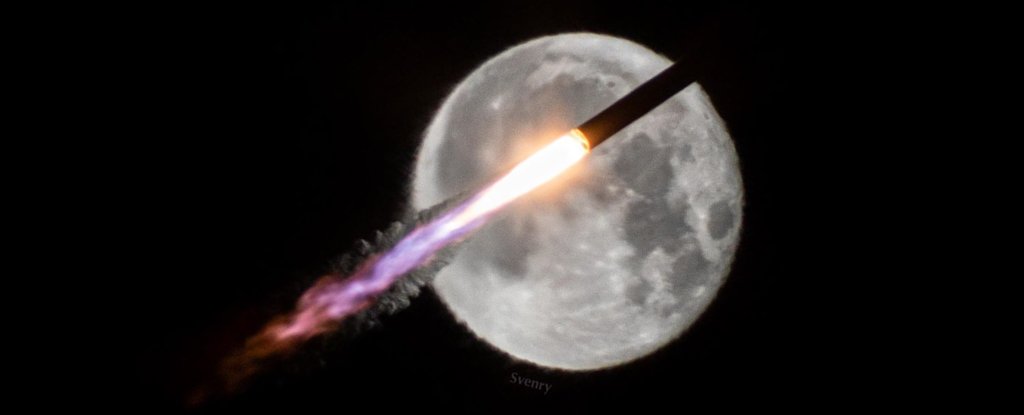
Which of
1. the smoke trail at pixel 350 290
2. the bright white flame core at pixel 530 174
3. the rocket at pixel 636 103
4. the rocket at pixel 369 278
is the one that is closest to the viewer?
the rocket at pixel 636 103

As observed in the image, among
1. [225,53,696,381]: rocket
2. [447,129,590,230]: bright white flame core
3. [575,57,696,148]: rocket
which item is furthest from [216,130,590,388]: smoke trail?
[575,57,696,148]: rocket

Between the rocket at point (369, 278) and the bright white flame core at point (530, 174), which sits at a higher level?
the rocket at point (369, 278)

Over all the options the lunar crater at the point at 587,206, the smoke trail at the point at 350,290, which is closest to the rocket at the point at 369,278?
the smoke trail at the point at 350,290

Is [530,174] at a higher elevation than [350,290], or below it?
below

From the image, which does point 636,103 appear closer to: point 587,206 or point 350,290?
point 587,206

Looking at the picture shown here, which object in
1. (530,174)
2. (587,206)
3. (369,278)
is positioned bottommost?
(587,206)

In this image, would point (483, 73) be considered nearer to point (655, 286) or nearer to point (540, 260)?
point (540, 260)

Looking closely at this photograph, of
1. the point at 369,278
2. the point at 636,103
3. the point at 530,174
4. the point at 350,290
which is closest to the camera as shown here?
the point at 636,103

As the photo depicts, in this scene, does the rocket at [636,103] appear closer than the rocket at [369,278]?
Yes

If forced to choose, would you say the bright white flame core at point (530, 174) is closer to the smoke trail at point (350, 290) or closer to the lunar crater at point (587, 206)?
the smoke trail at point (350, 290)

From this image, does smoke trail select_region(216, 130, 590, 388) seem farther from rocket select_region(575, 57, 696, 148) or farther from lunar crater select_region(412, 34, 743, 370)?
rocket select_region(575, 57, 696, 148)

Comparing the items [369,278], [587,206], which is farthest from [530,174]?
[369,278]

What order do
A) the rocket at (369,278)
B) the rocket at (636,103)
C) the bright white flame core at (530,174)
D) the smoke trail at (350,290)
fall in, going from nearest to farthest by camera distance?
the rocket at (636,103), the bright white flame core at (530,174), the rocket at (369,278), the smoke trail at (350,290)
